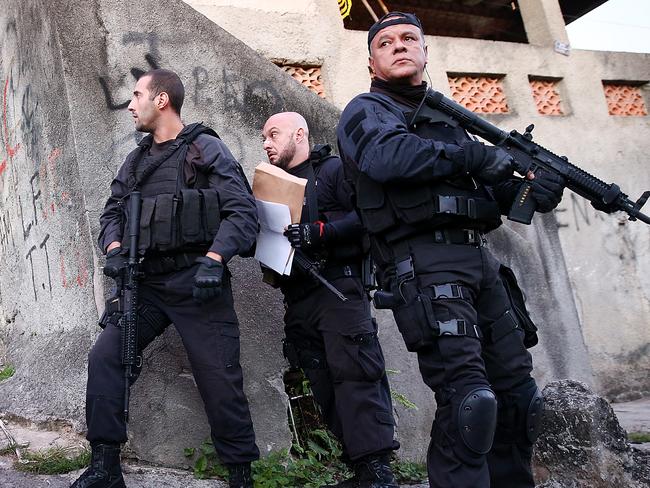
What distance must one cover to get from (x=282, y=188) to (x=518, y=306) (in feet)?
3.78

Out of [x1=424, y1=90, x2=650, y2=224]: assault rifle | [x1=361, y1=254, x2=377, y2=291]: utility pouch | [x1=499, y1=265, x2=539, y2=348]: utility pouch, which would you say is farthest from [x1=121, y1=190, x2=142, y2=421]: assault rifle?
[x1=499, y1=265, x2=539, y2=348]: utility pouch

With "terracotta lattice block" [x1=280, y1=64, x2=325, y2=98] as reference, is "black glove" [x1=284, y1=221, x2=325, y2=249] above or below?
below

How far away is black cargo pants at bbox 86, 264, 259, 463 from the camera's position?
2.56 m

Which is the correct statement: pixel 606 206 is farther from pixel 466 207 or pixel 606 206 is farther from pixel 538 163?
pixel 466 207

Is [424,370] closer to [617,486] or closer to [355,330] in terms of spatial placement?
[355,330]

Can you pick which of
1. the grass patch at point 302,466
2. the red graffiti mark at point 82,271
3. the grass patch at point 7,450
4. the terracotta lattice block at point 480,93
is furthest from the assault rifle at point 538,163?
the terracotta lattice block at point 480,93

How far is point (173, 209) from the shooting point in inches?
106

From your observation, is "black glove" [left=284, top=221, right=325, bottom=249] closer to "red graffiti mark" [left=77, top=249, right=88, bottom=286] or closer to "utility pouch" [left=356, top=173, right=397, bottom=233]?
"utility pouch" [left=356, top=173, right=397, bottom=233]

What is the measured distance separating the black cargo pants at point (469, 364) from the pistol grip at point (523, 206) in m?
0.19

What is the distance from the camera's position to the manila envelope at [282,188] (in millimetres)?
2998

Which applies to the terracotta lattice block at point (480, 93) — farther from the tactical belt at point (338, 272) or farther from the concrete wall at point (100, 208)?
the tactical belt at point (338, 272)

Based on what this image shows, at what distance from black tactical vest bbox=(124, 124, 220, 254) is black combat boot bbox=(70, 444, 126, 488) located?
2.52 ft

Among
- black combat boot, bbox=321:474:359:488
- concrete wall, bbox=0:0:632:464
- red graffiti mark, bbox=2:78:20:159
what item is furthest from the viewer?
red graffiti mark, bbox=2:78:20:159

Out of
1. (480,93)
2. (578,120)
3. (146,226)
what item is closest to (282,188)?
(146,226)
